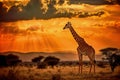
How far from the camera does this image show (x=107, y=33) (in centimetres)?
654

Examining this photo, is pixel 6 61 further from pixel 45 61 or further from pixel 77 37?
pixel 77 37

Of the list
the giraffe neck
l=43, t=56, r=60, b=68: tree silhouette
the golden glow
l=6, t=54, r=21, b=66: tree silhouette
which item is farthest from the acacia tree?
l=6, t=54, r=21, b=66: tree silhouette

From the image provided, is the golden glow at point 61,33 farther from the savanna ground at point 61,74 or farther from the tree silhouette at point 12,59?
the savanna ground at point 61,74

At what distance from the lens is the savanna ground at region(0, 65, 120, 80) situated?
6480mm

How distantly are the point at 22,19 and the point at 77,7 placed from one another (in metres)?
0.65

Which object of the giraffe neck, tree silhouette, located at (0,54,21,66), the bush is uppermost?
the giraffe neck

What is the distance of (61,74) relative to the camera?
6.49 meters

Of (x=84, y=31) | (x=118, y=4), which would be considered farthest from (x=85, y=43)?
(x=118, y=4)

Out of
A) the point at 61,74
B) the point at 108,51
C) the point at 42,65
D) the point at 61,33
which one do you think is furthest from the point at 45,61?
the point at 108,51

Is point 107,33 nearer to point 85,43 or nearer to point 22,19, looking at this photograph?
point 85,43

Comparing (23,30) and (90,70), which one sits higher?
(23,30)

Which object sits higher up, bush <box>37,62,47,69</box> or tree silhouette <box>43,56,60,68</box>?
tree silhouette <box>43,56,60,68</box>

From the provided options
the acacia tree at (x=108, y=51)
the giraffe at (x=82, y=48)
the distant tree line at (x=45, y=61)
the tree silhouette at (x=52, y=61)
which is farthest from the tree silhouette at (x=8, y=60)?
the acacia tree at (x=108, y=51)

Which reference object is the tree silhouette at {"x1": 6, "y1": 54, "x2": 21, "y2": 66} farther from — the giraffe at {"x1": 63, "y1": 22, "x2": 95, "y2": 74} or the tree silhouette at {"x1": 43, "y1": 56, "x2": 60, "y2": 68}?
the giraffe at {"x1": 63, "y1": 22, "x2": 95, "y2": 74}
